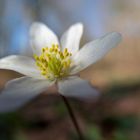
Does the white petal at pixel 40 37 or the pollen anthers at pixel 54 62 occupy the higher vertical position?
the white petal at pixel 40 37

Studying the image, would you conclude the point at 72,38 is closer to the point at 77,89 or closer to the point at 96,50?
the point at 96,50

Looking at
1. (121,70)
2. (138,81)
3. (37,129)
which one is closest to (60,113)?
(37,129)

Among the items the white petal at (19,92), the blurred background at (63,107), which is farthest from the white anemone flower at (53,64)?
the blurred background at (63,107)

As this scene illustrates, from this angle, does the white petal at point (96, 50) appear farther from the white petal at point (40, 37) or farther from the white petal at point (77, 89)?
the white petal at point (40, 37)

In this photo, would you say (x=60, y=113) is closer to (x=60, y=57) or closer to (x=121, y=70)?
(x=60, y=57)

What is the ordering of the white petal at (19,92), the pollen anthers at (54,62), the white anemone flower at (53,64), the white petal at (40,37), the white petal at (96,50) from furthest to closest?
the white petal at (40,37) → the pollen anthers at (54,62) → the white petal at (96,50) → the white anemone flower at (53,64) → the white petal at (19,92)

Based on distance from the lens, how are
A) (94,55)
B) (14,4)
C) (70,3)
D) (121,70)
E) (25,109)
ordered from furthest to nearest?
(70,3) → (121,70) → (14,4) → (25,109) → (94,55)

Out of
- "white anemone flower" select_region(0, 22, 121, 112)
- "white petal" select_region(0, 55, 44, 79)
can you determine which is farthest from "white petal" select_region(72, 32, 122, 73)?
"white petal" select_region(0, 55, 44, 79)

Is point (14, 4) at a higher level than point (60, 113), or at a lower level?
higher
